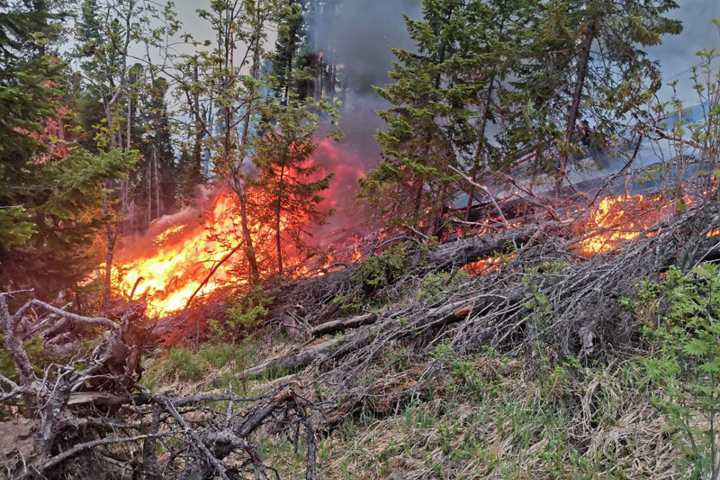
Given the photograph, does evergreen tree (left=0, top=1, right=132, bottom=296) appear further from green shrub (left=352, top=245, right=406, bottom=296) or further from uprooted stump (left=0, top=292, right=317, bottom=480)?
green shrub (left=352, top=245, right=406, bottom=296)

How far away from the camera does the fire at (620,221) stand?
5164 mm

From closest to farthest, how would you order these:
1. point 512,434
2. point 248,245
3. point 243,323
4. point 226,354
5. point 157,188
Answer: point 512,434, point 226,354, point 243,323, point 248,245, point 157,188

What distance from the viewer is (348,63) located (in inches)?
914

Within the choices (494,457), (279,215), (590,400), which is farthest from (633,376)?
(279,215)

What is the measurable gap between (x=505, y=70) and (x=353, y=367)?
12188 millimetres

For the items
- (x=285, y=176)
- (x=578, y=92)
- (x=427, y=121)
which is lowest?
(x=285, y=176)

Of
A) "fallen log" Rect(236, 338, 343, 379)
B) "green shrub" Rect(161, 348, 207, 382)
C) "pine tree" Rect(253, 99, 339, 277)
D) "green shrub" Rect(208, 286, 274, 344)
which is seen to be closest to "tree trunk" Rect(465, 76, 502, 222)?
"pine tree" Rect(253, 99, 339, 277)

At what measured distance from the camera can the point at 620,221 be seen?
5633 mm

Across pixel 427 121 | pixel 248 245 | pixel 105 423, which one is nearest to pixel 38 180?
pixel 105 423

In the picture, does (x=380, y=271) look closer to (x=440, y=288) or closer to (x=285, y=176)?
(x=440, y=288)

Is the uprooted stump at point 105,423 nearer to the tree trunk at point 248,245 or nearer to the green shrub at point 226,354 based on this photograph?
the green shrub at point 226,354

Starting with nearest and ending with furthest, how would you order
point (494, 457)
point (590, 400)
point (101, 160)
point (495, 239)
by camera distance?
point (494, 457)
point (590, 400)
point (101, 160)
point (495, 239)

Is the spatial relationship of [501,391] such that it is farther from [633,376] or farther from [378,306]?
[378,306]

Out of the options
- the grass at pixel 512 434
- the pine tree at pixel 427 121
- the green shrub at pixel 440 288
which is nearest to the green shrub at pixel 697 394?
the grass at pixel 512 434
